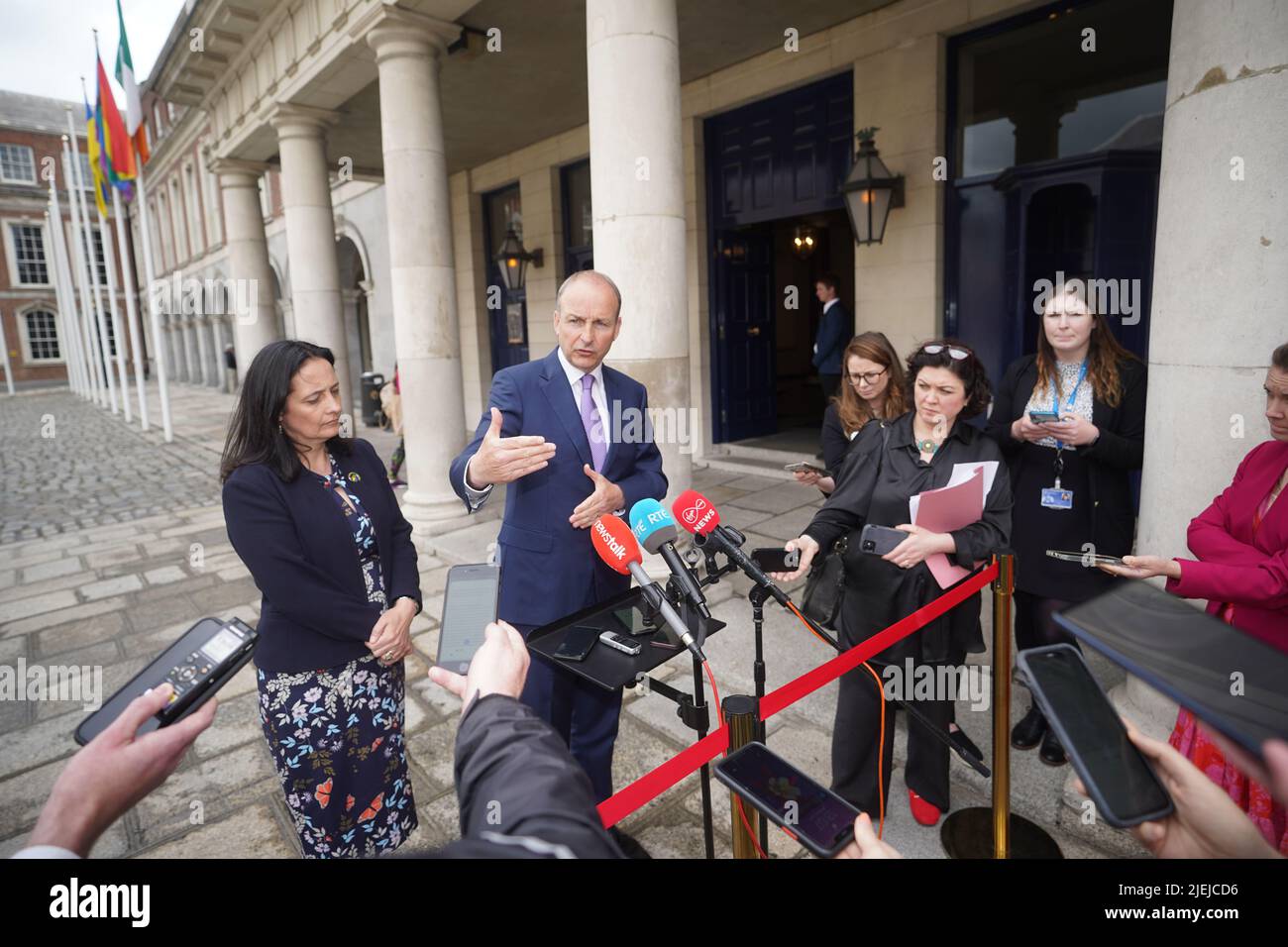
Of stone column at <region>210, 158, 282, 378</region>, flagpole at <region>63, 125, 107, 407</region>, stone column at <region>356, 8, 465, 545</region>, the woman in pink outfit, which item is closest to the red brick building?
flagpole at <region>63, 125, 107, 407</region>

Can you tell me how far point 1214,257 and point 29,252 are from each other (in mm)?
52287

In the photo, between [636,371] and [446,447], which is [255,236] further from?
[636,371]

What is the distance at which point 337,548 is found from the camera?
2.39 meters

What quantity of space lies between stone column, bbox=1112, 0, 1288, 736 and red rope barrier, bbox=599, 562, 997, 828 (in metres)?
0.99

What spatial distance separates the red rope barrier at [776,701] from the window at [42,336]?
50767 millimetres

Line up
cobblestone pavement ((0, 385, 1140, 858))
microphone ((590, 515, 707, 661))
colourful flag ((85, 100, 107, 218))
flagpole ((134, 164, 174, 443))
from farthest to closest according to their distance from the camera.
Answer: colourful flag ((85, 100, 107, 218)) < flagpole ((134, 164, 174, 443)) < cobblestone pavement ((0, 385, 1140, 858)) < microphone ((590, 515, 707, 661))

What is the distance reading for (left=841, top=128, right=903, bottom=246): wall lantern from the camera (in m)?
7.22

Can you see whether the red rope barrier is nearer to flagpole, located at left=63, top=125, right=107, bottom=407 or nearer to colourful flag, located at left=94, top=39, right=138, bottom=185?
colourful flag, located at left=94, top=39, right=138, bottom=185

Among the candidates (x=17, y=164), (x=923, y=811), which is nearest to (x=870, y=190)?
(x=923, y=811)

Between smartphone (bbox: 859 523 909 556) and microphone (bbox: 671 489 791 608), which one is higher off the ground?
microphone (bbox: 671 489 791 608)

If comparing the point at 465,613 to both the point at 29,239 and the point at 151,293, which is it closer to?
the point at 151,293

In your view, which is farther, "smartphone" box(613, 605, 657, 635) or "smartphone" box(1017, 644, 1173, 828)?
"smartphone" box(613, 605, 657, 635)

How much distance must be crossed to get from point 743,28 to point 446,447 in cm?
569

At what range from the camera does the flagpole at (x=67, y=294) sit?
22.0m
